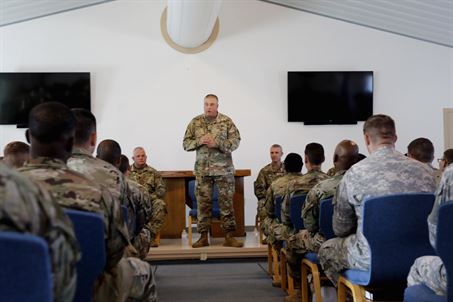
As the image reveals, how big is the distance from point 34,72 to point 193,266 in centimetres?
434

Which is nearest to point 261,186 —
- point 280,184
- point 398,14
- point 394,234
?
point 280,184

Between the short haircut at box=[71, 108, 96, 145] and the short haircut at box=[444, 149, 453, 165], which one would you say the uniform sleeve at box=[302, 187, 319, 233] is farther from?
the short haircut at box=[444, 149, 453, 165]

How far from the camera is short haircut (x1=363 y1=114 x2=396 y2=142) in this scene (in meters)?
2.55

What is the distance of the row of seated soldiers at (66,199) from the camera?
3.59ft

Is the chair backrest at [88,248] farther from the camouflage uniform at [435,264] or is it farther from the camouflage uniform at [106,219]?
the camouflage uniform at [435,264]

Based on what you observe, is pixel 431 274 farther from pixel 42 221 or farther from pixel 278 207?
pixel 278 207

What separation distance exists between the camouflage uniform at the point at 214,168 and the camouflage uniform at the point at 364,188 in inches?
119

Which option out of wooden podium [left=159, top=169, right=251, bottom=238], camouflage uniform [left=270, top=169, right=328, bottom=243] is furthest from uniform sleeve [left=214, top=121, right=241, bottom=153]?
camouflage uniform [left=270, top=169, right=328, bottom=243]

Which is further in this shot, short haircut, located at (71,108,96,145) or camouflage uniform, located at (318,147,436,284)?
short haircut, located at (71,108,96,145)

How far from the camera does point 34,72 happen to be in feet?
26.3

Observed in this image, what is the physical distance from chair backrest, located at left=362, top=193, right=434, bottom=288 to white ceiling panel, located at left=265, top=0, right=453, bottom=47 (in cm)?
563

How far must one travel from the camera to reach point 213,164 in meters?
5.46

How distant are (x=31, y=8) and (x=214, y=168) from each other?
4.28m

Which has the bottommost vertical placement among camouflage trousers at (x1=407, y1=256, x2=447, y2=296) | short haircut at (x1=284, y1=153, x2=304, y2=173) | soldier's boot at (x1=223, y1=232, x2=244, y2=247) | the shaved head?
soldier's boot at (x1=223, y1=232, x2=244, y2=247)
